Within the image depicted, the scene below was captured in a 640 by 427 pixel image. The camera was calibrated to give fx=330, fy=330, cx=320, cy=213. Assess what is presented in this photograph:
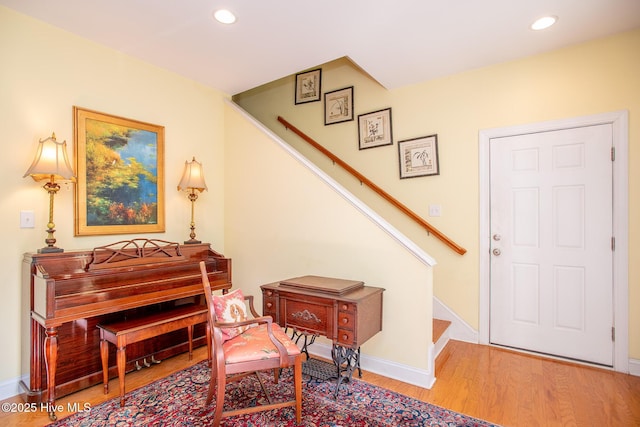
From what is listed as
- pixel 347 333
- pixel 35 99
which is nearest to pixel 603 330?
pixel 347 333

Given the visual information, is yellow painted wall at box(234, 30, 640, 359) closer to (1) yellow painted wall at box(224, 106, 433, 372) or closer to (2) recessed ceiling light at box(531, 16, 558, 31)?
(2) recessed ceiling light at box(531, 16, 558, 31)

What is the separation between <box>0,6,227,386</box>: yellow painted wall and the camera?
2297 millimetres

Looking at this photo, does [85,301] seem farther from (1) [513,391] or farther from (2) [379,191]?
(1) [513,391]

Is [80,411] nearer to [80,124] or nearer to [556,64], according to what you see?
[80,124]

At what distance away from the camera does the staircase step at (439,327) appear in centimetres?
285

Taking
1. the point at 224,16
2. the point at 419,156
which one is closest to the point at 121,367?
the point at 224,16

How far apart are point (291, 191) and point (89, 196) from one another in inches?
65.8

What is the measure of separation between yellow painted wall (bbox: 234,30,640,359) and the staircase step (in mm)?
206

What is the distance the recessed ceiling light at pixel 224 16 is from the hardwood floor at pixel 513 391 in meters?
2.74

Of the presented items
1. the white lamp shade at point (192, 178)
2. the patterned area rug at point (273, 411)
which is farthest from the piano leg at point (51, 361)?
the white lamp shade at point (192, 178)

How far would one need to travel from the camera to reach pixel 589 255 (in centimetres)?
279

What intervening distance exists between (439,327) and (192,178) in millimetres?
2744

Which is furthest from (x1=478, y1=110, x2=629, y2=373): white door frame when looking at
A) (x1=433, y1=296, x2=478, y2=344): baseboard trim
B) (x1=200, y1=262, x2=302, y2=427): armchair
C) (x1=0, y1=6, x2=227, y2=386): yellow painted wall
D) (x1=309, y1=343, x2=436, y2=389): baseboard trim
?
(x1=0, y1=6, x2=227, y2=386): yellow painted wall

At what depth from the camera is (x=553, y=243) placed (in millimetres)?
2932
